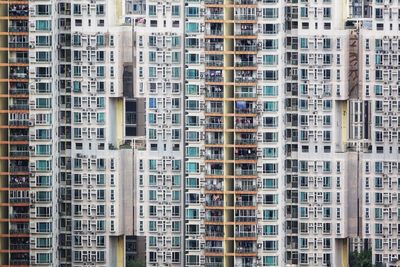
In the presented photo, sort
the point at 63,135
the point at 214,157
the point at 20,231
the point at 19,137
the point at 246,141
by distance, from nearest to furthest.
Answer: the point at 246,141 → the point at 214,157 → the point at 19,137 → the point at 20,231 → the point at 63,135

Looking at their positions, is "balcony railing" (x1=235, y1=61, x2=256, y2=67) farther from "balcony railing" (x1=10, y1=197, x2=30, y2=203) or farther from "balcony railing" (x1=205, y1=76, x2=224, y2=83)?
"balcony railing" (x1=10, y1=197, x2=30, y2=203)

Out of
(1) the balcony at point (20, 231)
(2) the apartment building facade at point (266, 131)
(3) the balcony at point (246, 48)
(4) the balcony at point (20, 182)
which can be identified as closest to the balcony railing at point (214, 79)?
(2) the apartment building facade at point (266, 131)

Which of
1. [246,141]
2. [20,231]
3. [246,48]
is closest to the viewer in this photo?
[246,48]

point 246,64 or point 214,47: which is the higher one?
point 214,47

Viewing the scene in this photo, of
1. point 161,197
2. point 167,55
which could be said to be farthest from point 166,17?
point 161,197

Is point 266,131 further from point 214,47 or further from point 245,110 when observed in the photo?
point 214,47

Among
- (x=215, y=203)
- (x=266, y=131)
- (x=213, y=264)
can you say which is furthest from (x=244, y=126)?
(x=213, y=264)

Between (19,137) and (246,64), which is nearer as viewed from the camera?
(246,64)

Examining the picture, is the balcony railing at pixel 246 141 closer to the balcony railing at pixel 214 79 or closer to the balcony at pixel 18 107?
the balcony railing at pixel 214 79

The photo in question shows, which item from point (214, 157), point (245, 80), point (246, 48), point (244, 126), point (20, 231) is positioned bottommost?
point (20, 231)

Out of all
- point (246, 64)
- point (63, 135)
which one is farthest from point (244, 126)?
point (63, 135)
